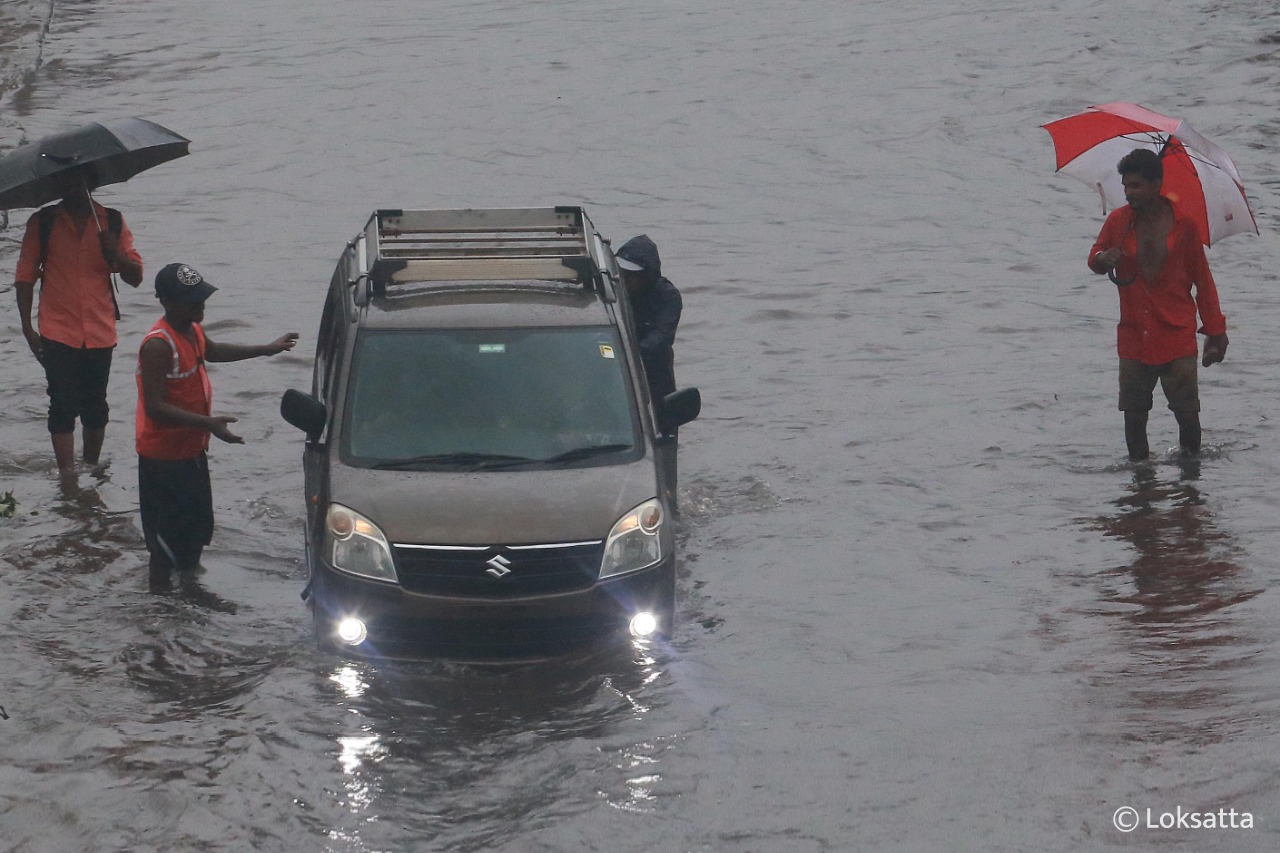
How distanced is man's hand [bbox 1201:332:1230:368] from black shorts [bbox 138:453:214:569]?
5.83 meters

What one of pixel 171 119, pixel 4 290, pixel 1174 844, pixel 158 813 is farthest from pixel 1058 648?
pixel 171 119

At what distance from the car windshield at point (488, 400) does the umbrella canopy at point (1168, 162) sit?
3.64m

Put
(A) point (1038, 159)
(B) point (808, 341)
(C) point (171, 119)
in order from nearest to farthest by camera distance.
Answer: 1. (B) point (808, 341)
2. (A) point (1038, 159)
3. (C) point (171, 119)

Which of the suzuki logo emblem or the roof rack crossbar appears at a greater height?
the roof rack crossbar

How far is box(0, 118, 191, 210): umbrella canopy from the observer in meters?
9.03

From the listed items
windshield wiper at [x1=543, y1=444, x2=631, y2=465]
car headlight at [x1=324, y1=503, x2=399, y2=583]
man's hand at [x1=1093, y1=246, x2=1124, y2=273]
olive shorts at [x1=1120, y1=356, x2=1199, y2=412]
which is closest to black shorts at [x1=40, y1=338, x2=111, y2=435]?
car headlight at [x1=324, y1=503, x2=399, y2=583]

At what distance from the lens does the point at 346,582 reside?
24.2ft

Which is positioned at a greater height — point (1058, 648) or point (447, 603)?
point (447, 603)

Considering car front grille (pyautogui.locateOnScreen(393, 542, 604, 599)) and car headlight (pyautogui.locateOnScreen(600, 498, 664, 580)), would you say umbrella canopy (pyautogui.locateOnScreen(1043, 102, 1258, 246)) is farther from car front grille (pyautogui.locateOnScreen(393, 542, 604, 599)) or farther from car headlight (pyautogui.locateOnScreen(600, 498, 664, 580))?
car front grille (pyautogui.locateOnScreen(393, 542, 604, 599))

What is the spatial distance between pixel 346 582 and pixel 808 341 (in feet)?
27.8

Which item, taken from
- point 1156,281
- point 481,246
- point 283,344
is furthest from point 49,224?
point 1156,281

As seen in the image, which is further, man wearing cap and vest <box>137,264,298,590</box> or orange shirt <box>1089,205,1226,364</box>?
orange shirt <box>1089,205,1226,364</box>

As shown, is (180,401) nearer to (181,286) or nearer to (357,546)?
(181,286)

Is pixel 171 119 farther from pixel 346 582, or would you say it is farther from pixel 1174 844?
pixel 1174 844
